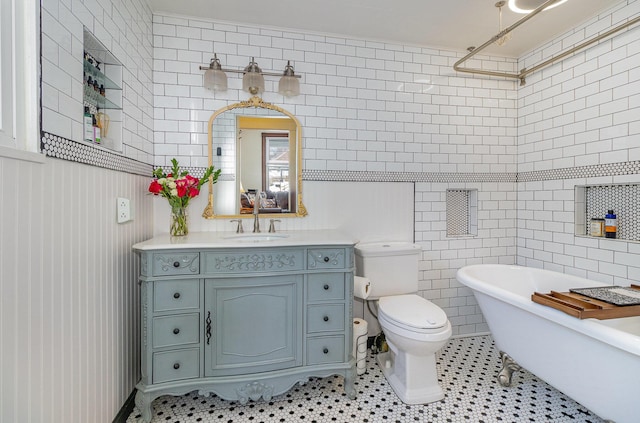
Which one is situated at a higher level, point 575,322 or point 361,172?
point 361,172

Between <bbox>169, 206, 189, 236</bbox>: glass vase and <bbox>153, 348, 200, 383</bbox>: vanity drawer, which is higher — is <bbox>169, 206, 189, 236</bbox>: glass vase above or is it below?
above

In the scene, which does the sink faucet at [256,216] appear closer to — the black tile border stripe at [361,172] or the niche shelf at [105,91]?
the black tile border stripe at [361,172]

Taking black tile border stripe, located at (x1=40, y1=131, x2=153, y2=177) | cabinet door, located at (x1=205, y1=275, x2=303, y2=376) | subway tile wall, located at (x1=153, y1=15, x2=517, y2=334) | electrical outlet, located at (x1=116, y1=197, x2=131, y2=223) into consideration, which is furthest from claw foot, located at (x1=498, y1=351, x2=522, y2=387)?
black tile border stripe, located at (x1=40, y1=131, x2=153, y2=177)

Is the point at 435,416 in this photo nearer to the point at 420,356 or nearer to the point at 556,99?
the point at 420,356

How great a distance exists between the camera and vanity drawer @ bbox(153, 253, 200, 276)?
1.60 metres

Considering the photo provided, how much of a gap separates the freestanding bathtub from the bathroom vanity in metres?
0.98

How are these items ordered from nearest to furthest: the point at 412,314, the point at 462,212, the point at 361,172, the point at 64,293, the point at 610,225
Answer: the point at 64,293 < the point at 412,314 < the point at 610,225 < the point at 361,172 < the point at 462,212

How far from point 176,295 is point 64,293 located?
1.70ft

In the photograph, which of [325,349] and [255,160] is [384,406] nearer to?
[325,349]

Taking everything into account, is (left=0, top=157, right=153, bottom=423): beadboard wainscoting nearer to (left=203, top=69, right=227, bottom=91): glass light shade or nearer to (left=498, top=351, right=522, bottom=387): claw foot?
(left=203, top=69, right=227, bottom=91): glass light shade

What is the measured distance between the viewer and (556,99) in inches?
95.0

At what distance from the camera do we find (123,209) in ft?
5.45

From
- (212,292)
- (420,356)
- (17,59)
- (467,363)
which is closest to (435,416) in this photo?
(420,356)

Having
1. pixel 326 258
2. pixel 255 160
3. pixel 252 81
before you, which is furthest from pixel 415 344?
pixel 252 81
